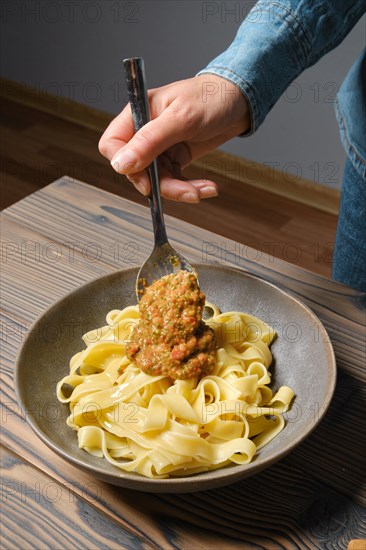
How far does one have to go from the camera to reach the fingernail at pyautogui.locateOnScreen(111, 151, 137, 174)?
3.66 ft

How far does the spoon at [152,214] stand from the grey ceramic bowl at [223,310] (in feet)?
0.15

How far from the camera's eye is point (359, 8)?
1.37 meters

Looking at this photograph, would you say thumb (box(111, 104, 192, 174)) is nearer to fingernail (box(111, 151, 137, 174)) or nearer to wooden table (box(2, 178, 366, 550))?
fingernail (box(111, 151, 137, 174))

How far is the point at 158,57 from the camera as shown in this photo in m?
3.31

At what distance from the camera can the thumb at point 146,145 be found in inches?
44.1

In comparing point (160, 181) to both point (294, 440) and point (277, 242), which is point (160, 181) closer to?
point (294, 440)

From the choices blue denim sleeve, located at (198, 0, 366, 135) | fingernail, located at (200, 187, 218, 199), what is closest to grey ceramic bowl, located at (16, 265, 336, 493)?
fingernail, located at (200, 187, 218, 199)

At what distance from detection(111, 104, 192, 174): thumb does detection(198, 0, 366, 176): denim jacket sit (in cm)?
20

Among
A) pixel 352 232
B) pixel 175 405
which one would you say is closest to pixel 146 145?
pixel 175 405

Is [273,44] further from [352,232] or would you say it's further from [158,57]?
[158,57]

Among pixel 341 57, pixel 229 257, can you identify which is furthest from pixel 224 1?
pixel 229 257

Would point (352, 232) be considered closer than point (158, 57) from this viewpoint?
Yes

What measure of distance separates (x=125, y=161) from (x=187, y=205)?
2064 mm

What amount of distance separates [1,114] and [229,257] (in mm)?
2893
